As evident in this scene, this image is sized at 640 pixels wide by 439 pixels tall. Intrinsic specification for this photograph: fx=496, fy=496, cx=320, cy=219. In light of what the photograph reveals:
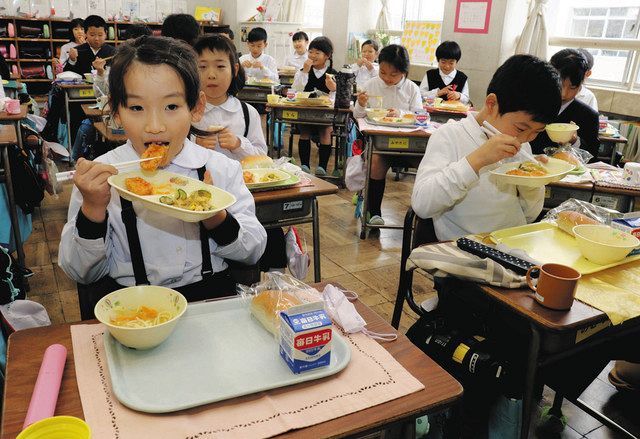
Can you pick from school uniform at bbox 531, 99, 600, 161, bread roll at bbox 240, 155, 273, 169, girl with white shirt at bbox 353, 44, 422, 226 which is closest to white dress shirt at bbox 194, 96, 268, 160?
bread roll at bbox 240, 155, 273, 169

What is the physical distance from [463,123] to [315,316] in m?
1.32

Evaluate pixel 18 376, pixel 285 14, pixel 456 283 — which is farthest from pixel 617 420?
pixel 285 14

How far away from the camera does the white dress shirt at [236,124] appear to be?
8.50ft

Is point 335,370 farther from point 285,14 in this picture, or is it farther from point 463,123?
point 285,14

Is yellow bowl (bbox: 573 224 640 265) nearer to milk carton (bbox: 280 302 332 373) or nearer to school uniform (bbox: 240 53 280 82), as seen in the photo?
milk carton (bbox: 280 302 332 373)

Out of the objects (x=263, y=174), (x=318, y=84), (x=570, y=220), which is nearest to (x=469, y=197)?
(x=570, y=220)

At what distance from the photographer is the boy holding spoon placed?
5.62ft

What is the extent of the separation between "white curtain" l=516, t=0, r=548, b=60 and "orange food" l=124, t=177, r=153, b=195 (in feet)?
19.4

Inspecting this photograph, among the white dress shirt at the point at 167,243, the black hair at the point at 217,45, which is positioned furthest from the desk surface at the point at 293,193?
the black hair at the point at 217,45

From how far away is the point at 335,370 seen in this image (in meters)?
0.94

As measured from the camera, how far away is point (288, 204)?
2.26 meters

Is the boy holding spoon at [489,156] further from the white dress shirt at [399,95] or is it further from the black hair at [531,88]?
the white dress shirt at [399,95]

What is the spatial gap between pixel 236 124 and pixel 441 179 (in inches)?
53.2

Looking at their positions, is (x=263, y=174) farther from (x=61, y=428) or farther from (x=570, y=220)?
(x=61, y=428)
